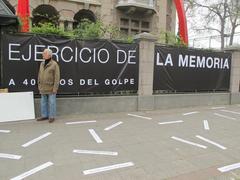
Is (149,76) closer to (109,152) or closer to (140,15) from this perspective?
(109,152)

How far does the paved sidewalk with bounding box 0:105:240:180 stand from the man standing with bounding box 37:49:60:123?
15.8 inches

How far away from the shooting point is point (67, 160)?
436cm

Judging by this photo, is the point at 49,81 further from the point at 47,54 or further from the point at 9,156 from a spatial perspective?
the point at 9,156

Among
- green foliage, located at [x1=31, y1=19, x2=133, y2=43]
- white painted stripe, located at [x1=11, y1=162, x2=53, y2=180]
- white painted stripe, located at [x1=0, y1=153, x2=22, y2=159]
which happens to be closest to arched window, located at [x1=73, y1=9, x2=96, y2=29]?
green foliage, located at [x1=31, y1=19, x2=133, y2=43]

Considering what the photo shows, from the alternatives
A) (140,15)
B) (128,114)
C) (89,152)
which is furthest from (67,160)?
(140,15)

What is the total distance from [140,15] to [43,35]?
43.4 ft

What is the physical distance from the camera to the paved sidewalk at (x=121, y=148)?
13.1 feet

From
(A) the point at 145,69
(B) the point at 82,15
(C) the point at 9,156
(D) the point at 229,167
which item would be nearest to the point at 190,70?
(A) the point at 145,69

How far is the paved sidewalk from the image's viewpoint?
4.00 metres

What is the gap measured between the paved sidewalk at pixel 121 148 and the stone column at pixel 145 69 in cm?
98

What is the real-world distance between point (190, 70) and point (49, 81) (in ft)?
16.8

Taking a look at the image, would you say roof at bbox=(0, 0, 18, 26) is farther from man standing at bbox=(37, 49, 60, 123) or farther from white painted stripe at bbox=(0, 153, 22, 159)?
white painted stripe at bbox=(0, 153, 22, 159)

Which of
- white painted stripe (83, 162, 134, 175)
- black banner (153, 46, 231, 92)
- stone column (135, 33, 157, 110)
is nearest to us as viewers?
white painted stripe (83, 162, 134, 175)

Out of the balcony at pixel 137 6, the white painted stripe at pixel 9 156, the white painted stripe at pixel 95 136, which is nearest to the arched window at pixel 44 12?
the balcony at pixel 137 6
